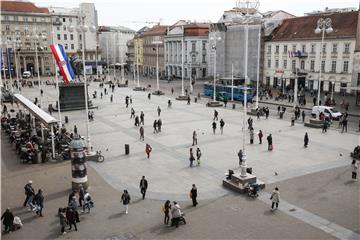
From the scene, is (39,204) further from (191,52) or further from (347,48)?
(191,52)

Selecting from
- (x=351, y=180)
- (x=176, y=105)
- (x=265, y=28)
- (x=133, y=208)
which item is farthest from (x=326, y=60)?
(x=133, y=208)

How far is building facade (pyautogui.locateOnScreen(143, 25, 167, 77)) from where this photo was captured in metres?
108

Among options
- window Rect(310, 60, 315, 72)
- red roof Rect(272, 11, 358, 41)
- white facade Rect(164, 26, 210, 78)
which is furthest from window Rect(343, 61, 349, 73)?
white facade Rect(164, 26, 210, 78)

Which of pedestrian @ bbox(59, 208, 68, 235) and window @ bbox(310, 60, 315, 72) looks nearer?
pedestrian @ bbox(59, 208, 68, 235)

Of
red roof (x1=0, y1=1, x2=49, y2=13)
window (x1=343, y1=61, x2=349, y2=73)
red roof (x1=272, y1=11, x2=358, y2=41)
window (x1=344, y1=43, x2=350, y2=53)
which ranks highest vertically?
red roof (x1=0, y1=1, x2=49, y2=13)

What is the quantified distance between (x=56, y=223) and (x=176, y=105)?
36.2 meters

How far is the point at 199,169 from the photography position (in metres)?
22.6

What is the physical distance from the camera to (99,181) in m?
20.6

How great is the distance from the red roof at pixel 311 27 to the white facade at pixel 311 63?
923 mm

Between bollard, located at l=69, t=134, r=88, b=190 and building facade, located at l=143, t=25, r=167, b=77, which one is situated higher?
building facade, located at l=143, t=25, r=167, b=77

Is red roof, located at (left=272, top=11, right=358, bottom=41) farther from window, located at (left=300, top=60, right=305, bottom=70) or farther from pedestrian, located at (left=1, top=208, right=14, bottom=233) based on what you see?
pedestrian, located at (left=1, top=208, right=14, bottom=233)

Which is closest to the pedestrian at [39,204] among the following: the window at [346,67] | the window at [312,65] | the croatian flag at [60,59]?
the croatian flag at [60,59]

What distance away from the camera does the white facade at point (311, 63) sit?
56112 mm

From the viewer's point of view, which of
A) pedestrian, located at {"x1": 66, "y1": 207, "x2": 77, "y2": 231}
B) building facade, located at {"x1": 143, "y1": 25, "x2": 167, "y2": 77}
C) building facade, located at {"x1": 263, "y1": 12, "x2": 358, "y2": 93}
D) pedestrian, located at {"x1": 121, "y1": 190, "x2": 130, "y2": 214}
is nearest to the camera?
pedestrian, located at {"x1": 66, "y1": 207, "x2": 77, "y2": 231}
